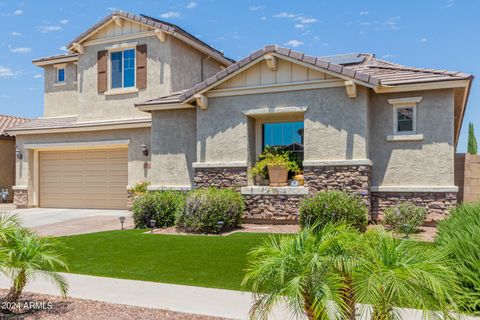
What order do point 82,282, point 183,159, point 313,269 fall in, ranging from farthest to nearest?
point 183,159, point 82,282, point 313,269

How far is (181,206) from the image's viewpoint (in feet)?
43.7

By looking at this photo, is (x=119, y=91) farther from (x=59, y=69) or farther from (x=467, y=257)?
(x=467, y=257)

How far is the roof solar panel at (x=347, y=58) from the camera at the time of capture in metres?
17.1

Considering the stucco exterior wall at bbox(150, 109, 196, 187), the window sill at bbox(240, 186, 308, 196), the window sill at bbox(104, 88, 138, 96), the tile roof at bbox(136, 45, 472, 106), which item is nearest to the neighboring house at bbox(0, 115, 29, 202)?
the window sill at bbox(104, 88, 138, 96)

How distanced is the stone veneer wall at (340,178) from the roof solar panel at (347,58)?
17.5 ft

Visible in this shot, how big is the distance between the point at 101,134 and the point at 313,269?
692 inches

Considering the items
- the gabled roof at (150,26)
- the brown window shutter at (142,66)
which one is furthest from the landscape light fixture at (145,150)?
the gabled roof at (150,26)

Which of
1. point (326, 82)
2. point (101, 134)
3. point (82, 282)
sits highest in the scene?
point (326, 82)

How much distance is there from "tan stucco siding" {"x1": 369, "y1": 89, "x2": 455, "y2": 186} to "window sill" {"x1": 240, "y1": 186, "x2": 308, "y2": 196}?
7.94ft

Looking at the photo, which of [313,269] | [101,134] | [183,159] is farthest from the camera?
[101,134]

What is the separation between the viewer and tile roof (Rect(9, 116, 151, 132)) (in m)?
19.2

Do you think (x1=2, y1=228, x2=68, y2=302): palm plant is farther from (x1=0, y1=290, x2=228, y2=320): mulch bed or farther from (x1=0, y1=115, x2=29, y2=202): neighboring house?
(x1=0, y1=115, x2=29, y2=202): neighboring house

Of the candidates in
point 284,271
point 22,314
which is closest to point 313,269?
point 284,271

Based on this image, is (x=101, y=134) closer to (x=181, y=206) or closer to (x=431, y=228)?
(x=181, y=206)
